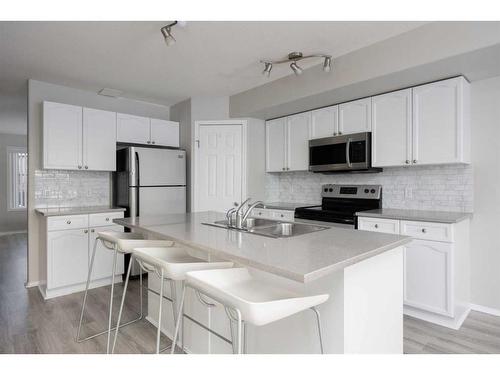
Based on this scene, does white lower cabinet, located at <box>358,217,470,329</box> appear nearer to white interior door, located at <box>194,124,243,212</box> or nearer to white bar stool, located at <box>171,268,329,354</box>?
white bar stool, located at <box>171,268,329,354</box>

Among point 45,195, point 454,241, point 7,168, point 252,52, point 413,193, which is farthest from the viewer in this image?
point 7,168

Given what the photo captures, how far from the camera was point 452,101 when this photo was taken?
8.61 ft

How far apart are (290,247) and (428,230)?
5.45 feet

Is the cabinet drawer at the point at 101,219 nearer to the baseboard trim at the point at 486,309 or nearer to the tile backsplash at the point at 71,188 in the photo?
the tile backsplash at the point at 71,188

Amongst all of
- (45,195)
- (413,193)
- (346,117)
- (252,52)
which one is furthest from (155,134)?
(413,193)

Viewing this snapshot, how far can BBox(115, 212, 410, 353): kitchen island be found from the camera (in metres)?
1.29

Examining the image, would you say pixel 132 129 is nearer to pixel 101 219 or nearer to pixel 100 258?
pixel 101 219

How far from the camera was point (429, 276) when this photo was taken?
2559mm

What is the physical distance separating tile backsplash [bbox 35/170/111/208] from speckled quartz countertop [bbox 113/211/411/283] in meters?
2.18

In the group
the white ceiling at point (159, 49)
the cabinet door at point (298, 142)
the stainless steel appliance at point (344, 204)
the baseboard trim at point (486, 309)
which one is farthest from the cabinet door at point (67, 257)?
the baseboard trim at point (486, 309)

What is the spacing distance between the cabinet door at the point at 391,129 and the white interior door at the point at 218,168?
1.76m

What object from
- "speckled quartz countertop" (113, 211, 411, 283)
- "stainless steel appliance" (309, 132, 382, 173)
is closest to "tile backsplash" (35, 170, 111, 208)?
"speckled quartz countertop" (113, 211, 411, 283)

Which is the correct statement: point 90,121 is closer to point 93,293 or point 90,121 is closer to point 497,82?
point 93,293
